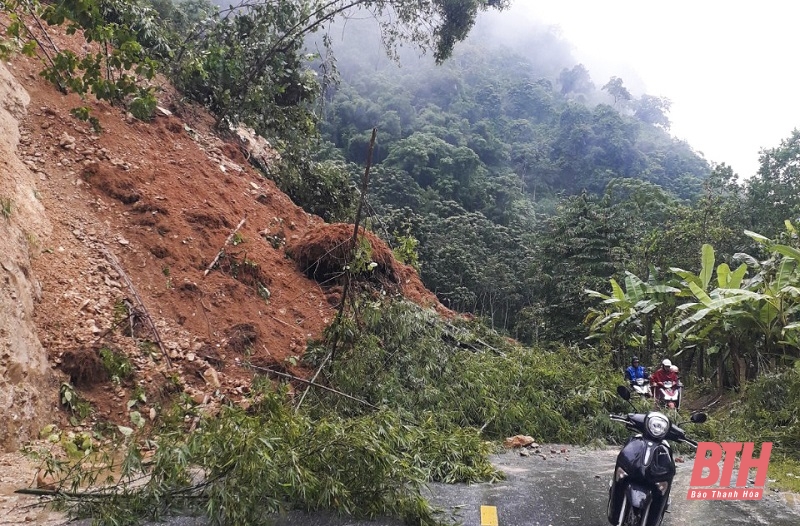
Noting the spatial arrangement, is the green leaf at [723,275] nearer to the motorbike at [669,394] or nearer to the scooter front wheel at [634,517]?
the motorbike at [669,394]

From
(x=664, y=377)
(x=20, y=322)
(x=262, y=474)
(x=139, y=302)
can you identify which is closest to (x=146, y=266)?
(x=139, y=302)

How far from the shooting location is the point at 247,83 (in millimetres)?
10578

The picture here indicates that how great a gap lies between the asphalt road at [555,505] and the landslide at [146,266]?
2.16 metres

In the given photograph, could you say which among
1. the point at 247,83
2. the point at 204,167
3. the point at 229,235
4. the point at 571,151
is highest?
the point at 571,151

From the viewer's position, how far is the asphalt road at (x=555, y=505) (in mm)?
3844

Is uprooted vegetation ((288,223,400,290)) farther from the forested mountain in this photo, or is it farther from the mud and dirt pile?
the forested mountain

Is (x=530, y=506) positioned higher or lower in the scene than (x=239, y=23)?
lower

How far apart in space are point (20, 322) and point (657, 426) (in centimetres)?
469

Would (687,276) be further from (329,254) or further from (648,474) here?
(648,474)

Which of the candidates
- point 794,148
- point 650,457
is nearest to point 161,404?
point 650,457

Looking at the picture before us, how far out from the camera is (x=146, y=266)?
6273 mm

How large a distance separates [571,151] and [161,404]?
1787 inches

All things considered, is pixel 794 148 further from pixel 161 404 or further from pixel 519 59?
pixel 519 59

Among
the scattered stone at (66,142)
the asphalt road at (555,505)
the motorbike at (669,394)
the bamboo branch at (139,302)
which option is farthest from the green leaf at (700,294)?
the scattered stone at (66,142)
